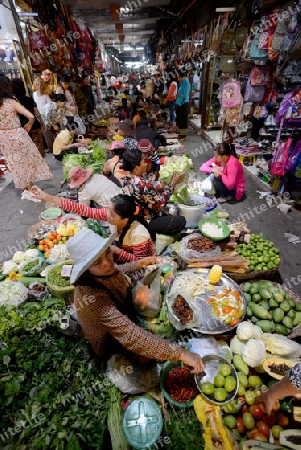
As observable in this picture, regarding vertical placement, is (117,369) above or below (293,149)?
below

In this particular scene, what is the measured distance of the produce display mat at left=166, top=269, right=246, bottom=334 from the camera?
2.64m

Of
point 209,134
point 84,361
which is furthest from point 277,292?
point 209,134

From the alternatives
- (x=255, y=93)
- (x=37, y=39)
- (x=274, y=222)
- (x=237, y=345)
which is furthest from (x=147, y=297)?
(x=37, y=39)

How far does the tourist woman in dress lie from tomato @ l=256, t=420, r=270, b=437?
18.6 feet

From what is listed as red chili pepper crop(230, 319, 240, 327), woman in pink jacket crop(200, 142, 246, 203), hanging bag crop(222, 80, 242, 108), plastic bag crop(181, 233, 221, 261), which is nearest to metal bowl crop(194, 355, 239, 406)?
red chili pepper crop(230, 319, 240, 327)

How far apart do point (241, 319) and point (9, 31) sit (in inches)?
409

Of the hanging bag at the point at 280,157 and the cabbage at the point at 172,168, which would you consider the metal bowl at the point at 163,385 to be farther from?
the hanging bag at the point at 280,157

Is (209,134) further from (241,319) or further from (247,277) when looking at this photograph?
(241,319)

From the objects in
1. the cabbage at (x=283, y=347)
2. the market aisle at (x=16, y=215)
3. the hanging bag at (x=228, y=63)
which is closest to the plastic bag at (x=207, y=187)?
the cabbage at (x=283, y=347)

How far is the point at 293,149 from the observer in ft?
17.0

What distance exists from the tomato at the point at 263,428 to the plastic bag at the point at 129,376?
95cm

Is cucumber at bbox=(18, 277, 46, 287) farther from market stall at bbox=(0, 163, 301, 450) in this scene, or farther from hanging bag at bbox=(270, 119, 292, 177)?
hanging bag at bbox=(270, 119, 292, 177)

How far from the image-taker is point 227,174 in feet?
17.1

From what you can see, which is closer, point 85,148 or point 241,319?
point 241,319
